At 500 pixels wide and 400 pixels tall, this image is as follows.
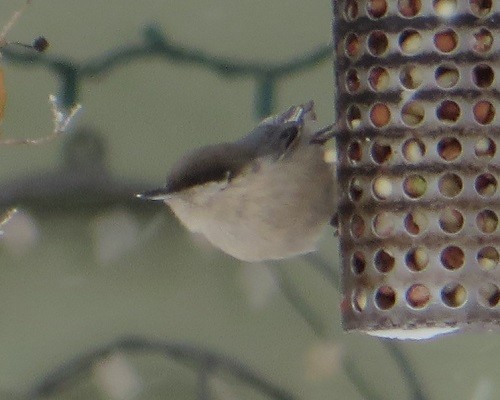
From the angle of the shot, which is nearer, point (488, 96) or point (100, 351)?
point (488, 96)

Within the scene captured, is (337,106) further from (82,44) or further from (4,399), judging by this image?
(4,399)

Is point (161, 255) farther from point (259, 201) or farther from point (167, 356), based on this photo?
point (259, 201)

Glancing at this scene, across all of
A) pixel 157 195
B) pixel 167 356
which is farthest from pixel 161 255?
pixel 157 195

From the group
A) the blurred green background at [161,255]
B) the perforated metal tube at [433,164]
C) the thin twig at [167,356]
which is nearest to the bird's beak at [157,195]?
the perforated metal tube at [433,164]

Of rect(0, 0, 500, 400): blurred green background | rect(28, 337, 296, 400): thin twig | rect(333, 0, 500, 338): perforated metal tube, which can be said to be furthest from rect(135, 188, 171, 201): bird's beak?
rect(28, 337, 296, 400): thin twig

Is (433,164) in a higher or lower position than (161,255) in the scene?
higher

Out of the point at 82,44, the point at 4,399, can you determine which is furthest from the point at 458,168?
the point at 4,399

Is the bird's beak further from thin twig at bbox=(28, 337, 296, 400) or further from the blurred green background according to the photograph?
thin twig at bbox=(28, 337, 296, 400)
